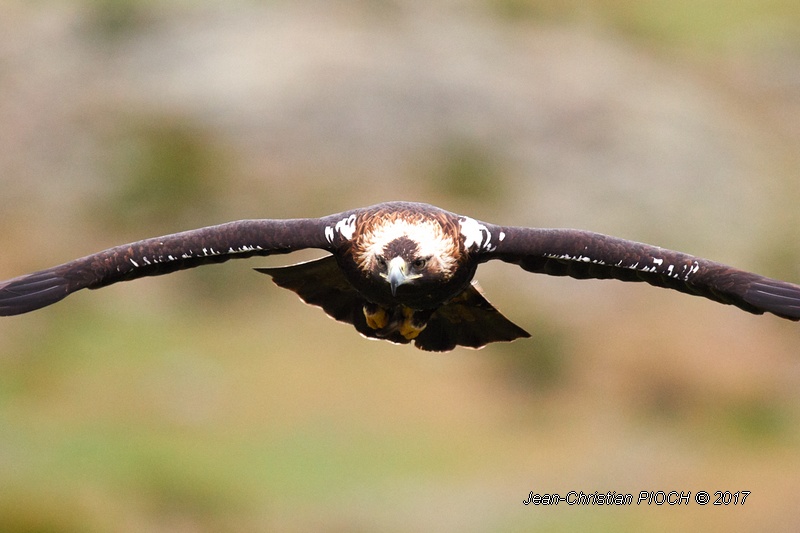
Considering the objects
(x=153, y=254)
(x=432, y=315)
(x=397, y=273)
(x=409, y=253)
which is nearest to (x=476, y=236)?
(x=409, y=253)

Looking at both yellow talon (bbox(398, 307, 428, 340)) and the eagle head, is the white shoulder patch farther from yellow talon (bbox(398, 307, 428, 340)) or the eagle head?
yellow talon (bbox(398, 307, 428, 340))

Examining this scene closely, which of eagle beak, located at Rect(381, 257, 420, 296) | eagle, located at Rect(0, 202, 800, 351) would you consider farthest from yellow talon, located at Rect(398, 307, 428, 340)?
eagle beak, located at Rect(381, 257, 420, 296)

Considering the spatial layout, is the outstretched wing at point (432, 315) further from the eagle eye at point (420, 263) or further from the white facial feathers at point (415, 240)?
the eagle eye at point (420, 263)

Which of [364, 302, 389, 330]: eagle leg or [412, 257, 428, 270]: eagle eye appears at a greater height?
[412, 257, 428, 270]: eagle eye

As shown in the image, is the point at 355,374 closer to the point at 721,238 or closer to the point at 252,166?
the point at 252,166

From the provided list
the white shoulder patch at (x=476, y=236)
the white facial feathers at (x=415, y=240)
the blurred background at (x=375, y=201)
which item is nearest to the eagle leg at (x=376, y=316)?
the white facial feathers at (x=415, y=240)

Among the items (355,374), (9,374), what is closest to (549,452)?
(355,374)

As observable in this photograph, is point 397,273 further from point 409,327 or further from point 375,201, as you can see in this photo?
point 375,201

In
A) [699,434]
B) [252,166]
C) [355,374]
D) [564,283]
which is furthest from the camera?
[252,166]
